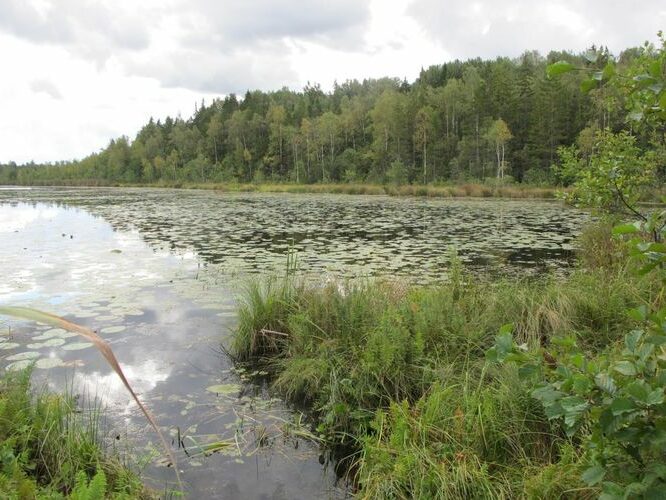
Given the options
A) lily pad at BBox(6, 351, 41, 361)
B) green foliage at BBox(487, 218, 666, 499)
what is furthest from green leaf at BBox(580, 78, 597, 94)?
lily pad at BBox(6, 351, 41, 361)

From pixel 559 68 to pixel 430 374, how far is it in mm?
3305

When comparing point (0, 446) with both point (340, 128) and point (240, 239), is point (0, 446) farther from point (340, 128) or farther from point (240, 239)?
point (340, 128)

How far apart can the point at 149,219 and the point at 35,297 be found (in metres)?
13.6

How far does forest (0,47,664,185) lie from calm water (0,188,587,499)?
30.2m

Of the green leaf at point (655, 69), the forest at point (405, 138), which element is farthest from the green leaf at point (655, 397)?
the forest at point (405, 138)

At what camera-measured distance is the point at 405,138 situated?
61375 millimetres

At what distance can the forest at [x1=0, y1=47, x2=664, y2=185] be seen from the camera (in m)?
52.3

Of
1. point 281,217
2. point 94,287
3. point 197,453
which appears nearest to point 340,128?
point 281,217

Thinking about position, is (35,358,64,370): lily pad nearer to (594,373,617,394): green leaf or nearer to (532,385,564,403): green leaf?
(532,385,564,403): green leaf

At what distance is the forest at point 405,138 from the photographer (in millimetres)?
52344

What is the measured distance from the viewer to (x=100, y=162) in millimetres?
103062

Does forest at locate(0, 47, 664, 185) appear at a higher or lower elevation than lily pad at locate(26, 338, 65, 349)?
higher

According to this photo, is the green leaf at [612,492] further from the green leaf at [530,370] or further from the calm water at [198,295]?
the calm water at [198,295]

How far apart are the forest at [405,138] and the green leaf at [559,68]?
40.1 metres
